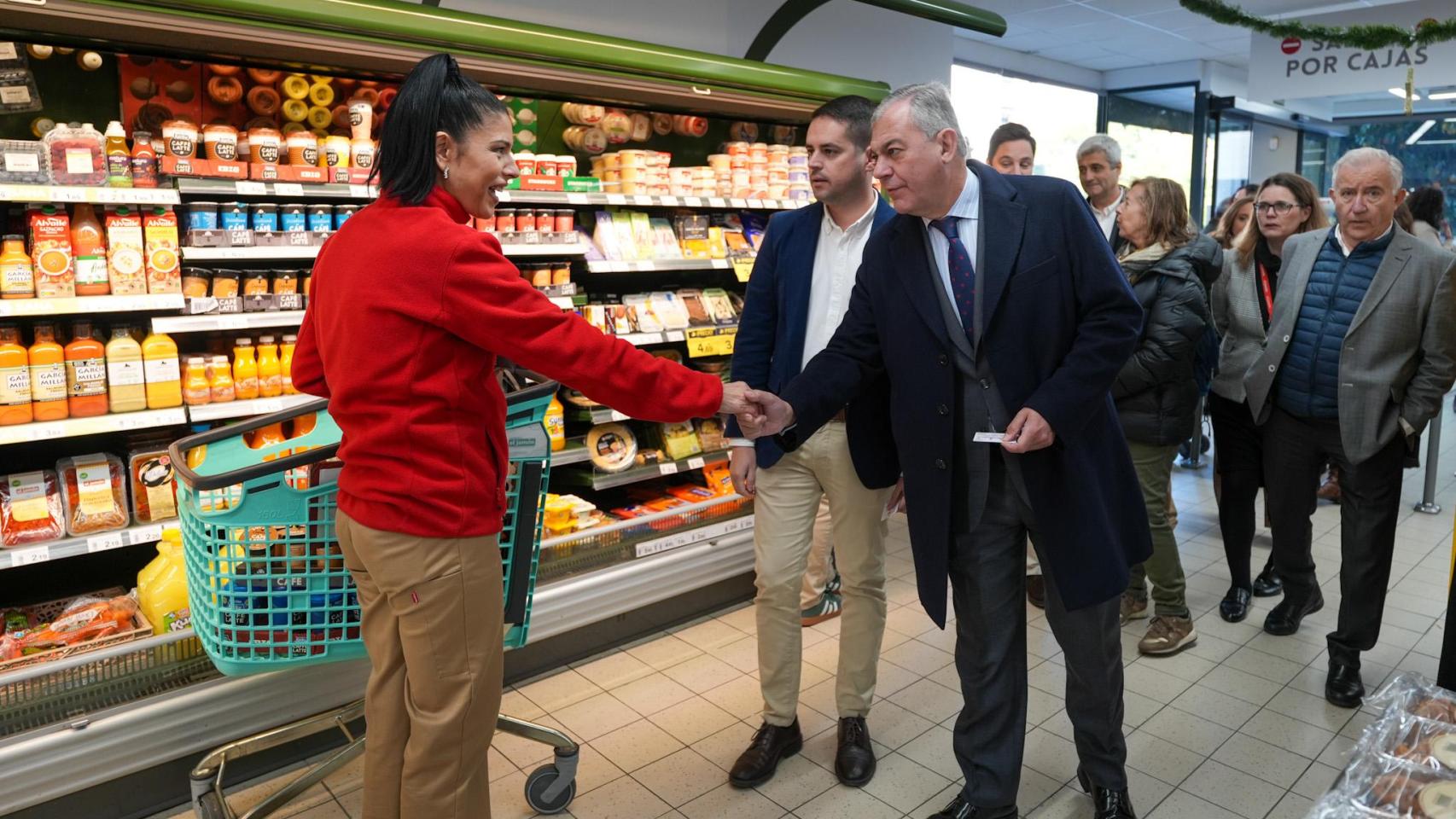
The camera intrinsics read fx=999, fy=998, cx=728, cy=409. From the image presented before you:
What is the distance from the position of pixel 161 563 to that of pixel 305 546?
92 centimetres

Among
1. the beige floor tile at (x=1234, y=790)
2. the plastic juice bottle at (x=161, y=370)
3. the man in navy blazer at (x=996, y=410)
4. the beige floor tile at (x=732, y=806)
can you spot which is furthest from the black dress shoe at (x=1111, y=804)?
the plastic juice bottle at (x=161, y=370)

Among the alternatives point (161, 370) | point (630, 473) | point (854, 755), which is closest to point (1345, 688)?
point (854, 755)

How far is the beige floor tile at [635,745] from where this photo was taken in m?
3.06

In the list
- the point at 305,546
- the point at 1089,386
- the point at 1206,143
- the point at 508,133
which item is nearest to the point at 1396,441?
the point at 1089,386

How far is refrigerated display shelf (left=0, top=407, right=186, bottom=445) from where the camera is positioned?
2656mm

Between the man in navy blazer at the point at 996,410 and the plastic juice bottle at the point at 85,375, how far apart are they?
1.85 meters

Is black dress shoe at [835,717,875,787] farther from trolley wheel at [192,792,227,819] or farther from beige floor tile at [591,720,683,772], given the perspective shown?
trolley wheel at [192,792,227,819]

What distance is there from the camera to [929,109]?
229cm

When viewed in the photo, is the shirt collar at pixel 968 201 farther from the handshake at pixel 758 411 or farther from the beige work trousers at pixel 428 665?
the beige work trousers at pixel 428 665

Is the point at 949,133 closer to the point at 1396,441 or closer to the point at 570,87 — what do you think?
the point at 570,87

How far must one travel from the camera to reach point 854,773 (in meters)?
2.90

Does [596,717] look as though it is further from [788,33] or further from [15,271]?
[788,33]

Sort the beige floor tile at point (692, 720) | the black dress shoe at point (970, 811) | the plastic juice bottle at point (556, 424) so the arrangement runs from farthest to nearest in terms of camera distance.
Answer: the plastic juice bottle at point (556, 424)
the beige floor tile at point (692, 720)
the black dress shoe at point (970, 811)

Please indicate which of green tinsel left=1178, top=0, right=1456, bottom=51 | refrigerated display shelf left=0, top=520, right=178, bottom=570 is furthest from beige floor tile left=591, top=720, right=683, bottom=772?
green tinsel left=1178, top=0, right=1456, bottom=51
